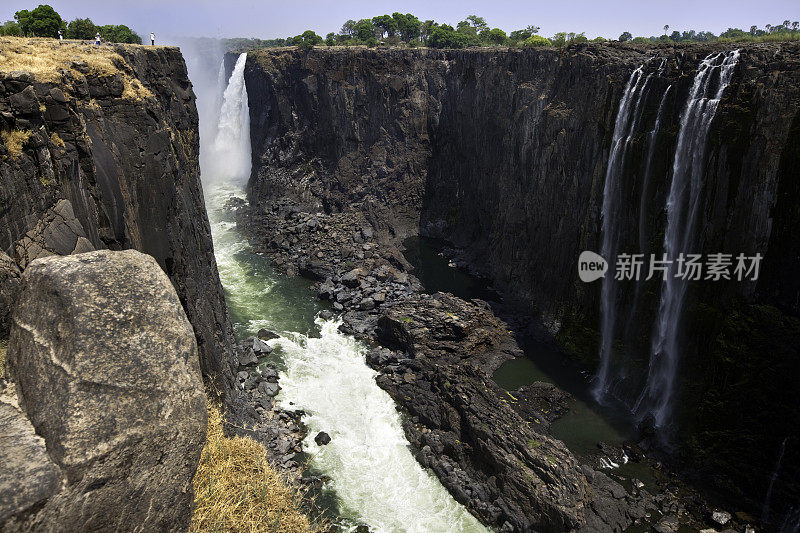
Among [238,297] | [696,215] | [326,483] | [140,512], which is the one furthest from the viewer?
[238,297]

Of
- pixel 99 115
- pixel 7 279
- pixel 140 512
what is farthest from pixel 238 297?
pixel 140 512

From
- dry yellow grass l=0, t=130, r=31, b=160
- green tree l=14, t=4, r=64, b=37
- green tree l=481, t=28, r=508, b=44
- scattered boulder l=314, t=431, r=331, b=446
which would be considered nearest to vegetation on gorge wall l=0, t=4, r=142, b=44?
green tree l=14, t=4, r=64, b=37

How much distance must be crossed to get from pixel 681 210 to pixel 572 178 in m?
8.07

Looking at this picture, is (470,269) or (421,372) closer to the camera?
(421,372)

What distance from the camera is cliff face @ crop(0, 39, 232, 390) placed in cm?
1000

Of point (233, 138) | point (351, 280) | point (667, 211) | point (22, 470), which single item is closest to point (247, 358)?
point (351, 280)

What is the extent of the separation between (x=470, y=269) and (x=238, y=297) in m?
17.1

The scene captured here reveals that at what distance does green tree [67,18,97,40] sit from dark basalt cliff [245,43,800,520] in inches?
748

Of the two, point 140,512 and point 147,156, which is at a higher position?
point 147,156

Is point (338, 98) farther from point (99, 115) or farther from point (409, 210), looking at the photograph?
point (99, 115)

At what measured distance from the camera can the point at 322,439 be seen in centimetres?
2123

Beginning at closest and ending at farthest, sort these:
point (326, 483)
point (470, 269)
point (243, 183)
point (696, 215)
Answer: point (326, 483), point (696, 215), point (470, 269), point (243, 183)

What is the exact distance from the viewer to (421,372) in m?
25.7

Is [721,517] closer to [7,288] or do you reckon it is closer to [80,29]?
[7,288]
